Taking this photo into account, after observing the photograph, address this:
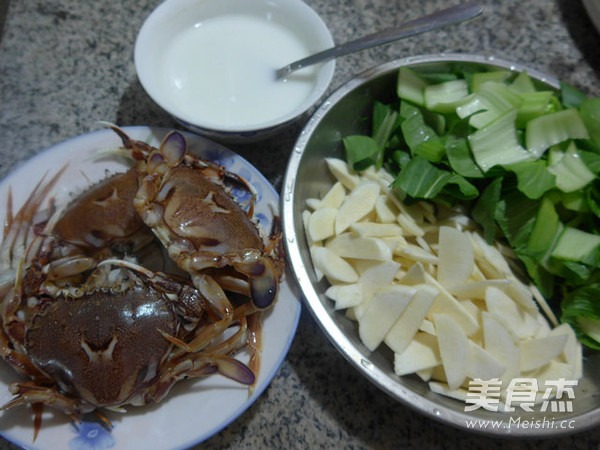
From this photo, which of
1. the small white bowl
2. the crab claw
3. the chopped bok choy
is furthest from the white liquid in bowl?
the crab claw

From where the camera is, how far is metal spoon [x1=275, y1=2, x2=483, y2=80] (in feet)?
3.70

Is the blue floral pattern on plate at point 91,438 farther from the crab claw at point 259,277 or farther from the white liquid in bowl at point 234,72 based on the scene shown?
the white liquid in bowl at point 234,72

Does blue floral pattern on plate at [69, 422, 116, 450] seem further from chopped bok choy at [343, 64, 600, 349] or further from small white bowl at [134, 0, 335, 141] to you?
chopped bok choy at [343, 64, 600, 349]

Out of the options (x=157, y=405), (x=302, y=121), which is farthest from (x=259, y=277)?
(x=302, y=121)

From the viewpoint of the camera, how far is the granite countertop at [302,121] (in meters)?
1.01

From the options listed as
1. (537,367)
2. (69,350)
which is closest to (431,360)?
(537,367)

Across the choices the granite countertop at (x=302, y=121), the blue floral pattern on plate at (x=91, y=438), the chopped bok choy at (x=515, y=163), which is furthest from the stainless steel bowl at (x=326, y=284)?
the blue floral pattern on plate at (x=91, y=438)

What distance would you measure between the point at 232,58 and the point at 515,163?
835 mm

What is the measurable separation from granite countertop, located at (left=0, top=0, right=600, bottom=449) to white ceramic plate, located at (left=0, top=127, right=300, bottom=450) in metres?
0.14

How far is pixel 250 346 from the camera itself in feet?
3.11

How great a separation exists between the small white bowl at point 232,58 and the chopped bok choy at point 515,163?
0.82 feet

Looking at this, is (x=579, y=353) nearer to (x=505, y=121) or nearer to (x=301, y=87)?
(x=505, y=121)

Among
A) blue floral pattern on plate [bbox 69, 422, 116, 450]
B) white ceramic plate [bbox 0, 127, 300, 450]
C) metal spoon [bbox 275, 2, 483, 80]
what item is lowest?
blue floral pattern on plate [bbox 69, 422, 116, 450]

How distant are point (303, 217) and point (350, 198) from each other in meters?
0.13
